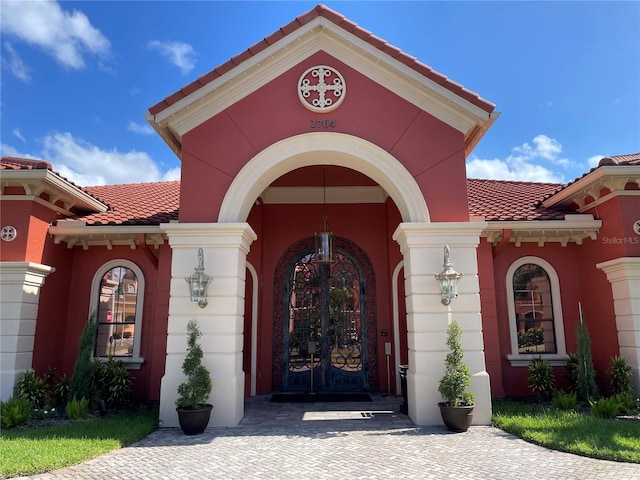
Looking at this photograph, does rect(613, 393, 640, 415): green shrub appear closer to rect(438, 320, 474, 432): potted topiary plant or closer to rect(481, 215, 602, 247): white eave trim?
rect(438, 320, 474, 432): potted topiary plant

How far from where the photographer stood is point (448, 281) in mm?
7250

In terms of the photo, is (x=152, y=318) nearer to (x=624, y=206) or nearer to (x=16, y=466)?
(x=16, y=466)

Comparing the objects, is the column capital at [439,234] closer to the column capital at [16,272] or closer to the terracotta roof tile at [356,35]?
the terracotta roof tile at [356,35]

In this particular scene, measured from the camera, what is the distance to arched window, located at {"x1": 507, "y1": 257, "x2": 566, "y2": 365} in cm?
945

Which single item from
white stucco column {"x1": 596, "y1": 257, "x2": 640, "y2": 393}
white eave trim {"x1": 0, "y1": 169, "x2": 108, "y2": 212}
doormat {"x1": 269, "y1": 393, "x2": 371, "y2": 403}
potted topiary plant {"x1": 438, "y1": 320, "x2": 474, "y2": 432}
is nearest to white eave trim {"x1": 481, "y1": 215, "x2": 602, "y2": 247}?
A: white stucco column {"x1": 596, "y1": 257, "x2": 640, "y2": 393}

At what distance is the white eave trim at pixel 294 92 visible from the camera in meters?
7.95

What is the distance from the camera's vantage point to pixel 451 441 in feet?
20.5

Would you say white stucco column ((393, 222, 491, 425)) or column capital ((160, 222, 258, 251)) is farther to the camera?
column capital ((160, 222, 258, 251))

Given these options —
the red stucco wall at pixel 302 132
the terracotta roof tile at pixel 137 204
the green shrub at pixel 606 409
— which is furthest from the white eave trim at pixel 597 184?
the terracotta roof tile at pixel 137 204

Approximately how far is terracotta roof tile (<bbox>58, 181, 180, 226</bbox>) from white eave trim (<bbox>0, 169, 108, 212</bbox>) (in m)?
0.43

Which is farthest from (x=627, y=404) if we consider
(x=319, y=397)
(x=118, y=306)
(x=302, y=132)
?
(x=118, y=306)

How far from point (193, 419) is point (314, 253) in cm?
545

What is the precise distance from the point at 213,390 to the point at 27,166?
570cm

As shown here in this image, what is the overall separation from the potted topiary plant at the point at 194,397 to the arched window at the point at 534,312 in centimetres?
650
